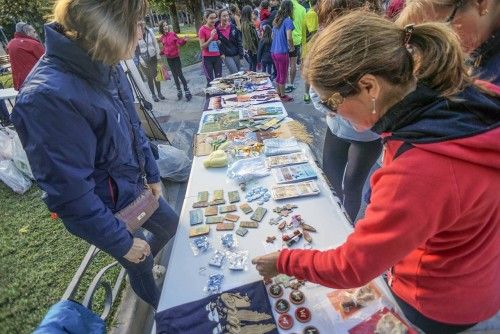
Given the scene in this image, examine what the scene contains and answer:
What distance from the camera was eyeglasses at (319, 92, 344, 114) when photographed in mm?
914

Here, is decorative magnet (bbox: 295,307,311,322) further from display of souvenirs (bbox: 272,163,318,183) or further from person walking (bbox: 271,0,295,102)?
person walking (bbox: 271,0,295,102)

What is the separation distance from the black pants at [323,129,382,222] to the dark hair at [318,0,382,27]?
30.0 inches

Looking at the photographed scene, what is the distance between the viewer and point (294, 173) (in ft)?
6.48

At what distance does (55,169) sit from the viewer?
1.17m

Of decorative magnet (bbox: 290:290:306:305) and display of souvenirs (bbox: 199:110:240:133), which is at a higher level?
decorative magnet (bbox: 290:290:306:305)

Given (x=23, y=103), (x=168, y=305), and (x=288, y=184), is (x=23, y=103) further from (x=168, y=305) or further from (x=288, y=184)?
(x=288, y=184)

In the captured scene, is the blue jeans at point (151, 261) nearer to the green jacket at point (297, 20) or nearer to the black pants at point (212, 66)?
the black pants at point (212, 66)

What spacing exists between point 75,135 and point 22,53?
474 centimetres

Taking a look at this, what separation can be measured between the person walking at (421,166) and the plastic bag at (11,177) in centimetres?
396

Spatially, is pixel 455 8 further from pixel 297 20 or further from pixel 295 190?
pixel 297 20

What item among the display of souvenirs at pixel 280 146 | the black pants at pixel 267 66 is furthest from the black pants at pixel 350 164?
the black pants at pixel 267 66

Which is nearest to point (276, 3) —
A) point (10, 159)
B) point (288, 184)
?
point (10, 159)

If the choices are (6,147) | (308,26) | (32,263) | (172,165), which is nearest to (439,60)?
(172,165)

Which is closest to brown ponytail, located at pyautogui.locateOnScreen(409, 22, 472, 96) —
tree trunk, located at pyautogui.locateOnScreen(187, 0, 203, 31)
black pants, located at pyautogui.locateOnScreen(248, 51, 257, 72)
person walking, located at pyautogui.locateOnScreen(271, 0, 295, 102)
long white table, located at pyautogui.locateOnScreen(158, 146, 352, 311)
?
long white table, located at pyautogui.locateOnScreen(158, 146, 352, 311)
